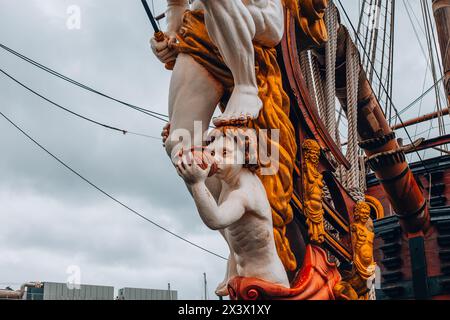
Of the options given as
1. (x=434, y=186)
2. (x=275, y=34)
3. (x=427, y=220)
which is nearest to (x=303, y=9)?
(x=275, y=34)

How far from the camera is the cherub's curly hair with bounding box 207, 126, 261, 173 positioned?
2.15 metres

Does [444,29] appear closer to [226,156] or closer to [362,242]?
[362,242]

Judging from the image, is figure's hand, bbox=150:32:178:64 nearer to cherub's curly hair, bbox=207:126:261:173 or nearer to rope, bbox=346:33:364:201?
cherub's curly hair, bbox=207:126:261:173

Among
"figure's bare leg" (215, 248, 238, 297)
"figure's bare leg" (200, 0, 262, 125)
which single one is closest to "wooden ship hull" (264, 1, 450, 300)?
"figure's bare leg" (215, 248, 238, 297)

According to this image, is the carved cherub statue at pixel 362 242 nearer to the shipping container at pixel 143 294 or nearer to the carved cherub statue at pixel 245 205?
the carved cherub statue at pixel 245 205

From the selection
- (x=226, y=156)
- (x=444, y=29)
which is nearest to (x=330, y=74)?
(x=226, y=156)

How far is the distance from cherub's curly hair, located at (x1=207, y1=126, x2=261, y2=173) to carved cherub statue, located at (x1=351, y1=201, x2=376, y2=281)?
0.81 metres

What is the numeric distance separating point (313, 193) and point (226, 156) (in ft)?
Result: 1.55

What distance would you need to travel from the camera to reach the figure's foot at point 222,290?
2.28 metres

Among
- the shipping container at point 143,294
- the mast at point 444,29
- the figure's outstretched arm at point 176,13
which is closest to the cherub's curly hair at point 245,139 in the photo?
the figure's outstretched arm at point 176,13

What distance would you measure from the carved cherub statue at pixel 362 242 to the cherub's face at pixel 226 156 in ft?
2.88

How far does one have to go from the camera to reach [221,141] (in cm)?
213
